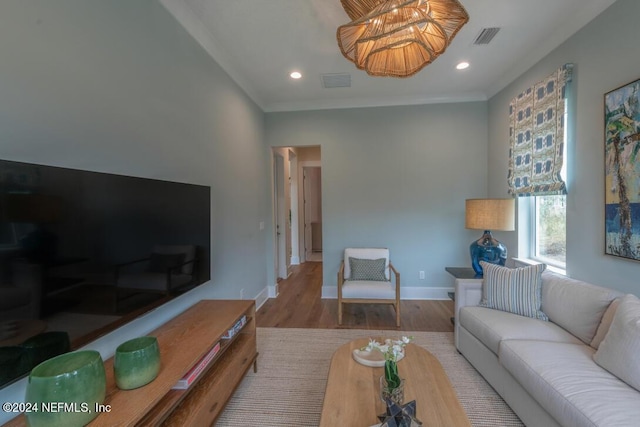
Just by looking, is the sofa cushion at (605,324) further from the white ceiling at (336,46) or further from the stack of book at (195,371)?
the stack of book at (195,371)

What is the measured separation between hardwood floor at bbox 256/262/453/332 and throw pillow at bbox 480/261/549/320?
873 millimetres

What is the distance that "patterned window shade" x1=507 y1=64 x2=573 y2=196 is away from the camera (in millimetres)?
2326

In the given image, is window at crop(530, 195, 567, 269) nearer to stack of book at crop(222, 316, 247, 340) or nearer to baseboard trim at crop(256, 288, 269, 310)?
stack of book at crop(222, 316, 247, 340)

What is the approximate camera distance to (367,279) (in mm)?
3391

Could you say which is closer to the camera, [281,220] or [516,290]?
[516,290]

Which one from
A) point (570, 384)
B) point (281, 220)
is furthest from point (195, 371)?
point (281, 220)

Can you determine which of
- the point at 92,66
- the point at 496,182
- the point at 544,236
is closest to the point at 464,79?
the point at 496,182

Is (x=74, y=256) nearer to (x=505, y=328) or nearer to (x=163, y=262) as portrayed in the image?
(x=163, y=262)

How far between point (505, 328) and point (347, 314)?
1.81 meters

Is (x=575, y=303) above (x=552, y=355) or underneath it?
above

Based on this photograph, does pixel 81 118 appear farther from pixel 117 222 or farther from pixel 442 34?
pixel 442 34

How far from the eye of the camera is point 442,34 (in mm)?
1484

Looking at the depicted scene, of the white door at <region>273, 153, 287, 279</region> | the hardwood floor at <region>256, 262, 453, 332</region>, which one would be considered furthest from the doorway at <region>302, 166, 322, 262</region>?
the hardwood floor at <region>256, 262, 453, 332</region>

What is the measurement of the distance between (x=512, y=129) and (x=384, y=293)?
242cm
